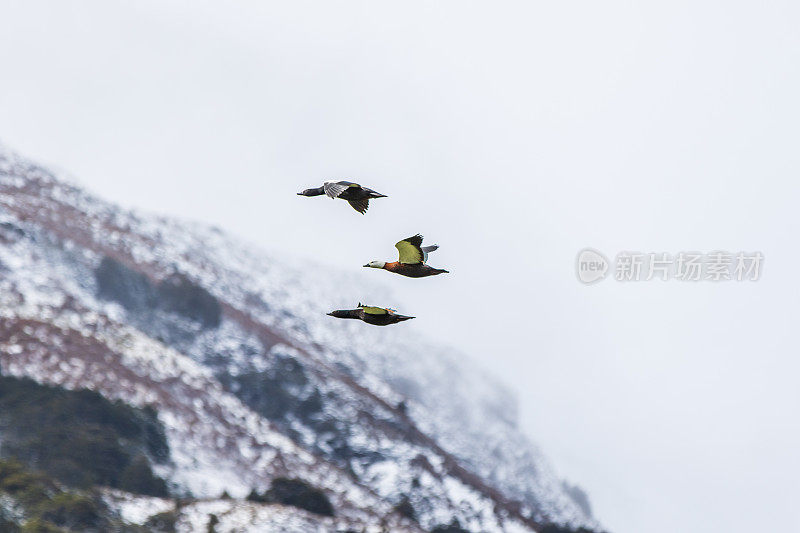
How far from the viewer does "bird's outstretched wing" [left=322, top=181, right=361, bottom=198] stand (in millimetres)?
19891

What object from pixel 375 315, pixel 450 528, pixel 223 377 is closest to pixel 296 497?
pixel 450 528

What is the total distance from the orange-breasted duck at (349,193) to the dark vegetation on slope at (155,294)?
119881 millimetres

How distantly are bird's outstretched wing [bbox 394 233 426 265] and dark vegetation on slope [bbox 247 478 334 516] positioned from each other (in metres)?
73.2

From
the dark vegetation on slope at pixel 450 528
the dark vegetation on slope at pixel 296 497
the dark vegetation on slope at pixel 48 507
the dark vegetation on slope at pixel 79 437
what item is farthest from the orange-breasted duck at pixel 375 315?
the dark vegetation on slope at pixel 450 528

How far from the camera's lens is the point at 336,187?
20.1m

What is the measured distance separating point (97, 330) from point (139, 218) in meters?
62.0

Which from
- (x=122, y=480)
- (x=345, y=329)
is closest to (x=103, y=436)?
(x=122, y=480)

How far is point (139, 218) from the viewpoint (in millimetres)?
176375

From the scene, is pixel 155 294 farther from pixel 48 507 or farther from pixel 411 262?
pixel 411 262

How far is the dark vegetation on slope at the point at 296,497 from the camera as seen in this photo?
90.2 metres

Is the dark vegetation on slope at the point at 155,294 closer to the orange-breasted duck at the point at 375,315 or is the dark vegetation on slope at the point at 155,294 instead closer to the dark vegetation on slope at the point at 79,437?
the dark vegetation on slope at the point at 79,437

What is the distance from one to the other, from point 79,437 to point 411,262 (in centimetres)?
7651

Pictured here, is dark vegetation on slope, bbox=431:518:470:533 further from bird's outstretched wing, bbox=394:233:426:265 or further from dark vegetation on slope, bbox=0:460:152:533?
bird's outstretched wing, bbox=394:233:426:265

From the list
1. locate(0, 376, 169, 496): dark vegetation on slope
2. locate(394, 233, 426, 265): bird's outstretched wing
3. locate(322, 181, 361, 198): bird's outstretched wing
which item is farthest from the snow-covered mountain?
locate(394, 233, 426, 265): bird's outstretched wing
